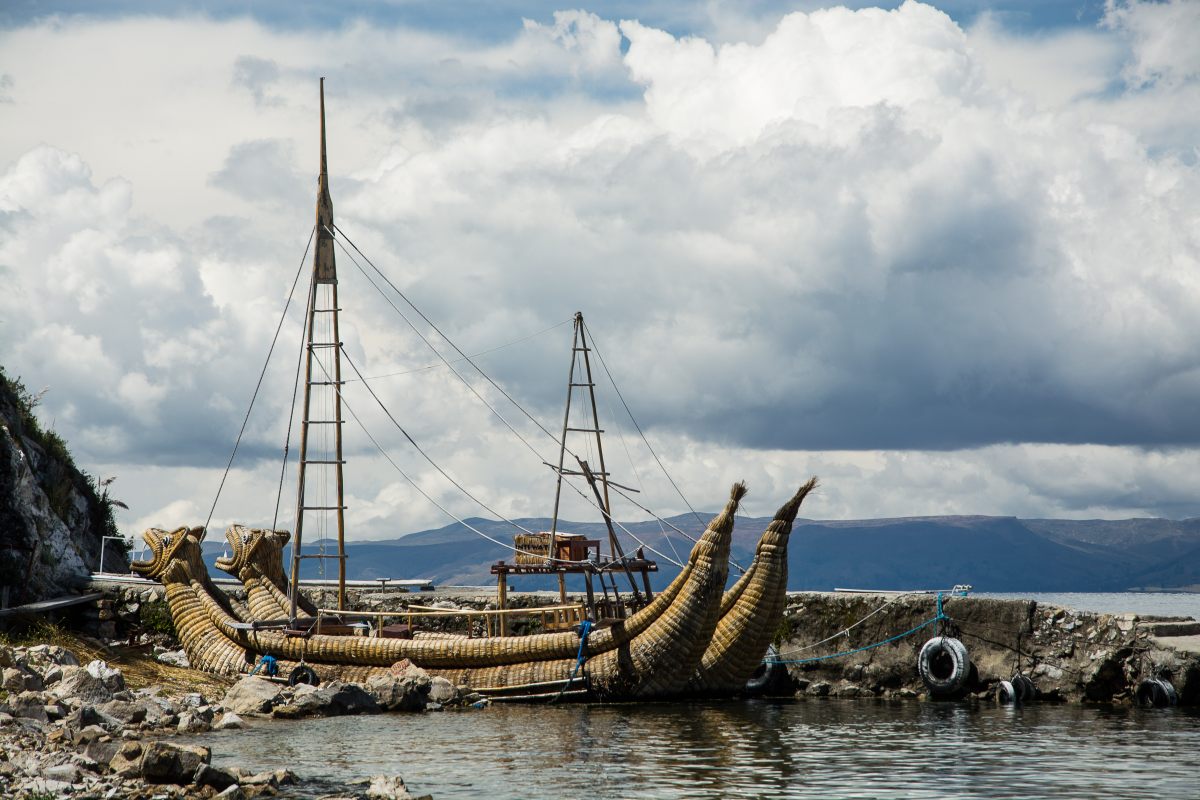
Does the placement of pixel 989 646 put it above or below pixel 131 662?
above

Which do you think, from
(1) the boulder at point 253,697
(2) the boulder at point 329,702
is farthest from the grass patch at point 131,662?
(2) the boulder at point 329,702

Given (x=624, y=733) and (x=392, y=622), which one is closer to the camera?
(x=624, y=733)

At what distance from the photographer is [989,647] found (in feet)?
101

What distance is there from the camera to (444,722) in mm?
25969

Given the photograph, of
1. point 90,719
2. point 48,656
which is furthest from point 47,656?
point 90,719

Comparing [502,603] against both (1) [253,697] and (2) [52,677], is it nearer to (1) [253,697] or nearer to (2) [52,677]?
(1) [253,697]

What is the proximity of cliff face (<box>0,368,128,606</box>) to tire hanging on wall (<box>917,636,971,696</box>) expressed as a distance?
75.2 feet

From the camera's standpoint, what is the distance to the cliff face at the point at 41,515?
36.1 meters

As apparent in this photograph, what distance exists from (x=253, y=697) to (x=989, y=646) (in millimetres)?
16152

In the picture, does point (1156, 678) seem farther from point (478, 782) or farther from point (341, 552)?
point (341, 552)

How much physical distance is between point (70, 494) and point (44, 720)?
22980 millimetres

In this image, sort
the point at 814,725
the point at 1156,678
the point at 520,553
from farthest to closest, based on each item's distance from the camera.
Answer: the point at 520,553 → the point at 1156,678 → the point at 814,725

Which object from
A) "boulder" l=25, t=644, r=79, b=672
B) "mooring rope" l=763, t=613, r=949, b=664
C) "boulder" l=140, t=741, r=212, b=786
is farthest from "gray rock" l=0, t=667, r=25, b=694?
"mooring rope" l=763, t=613, r=949, b=664

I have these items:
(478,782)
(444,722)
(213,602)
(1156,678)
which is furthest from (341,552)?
(1156,678)
